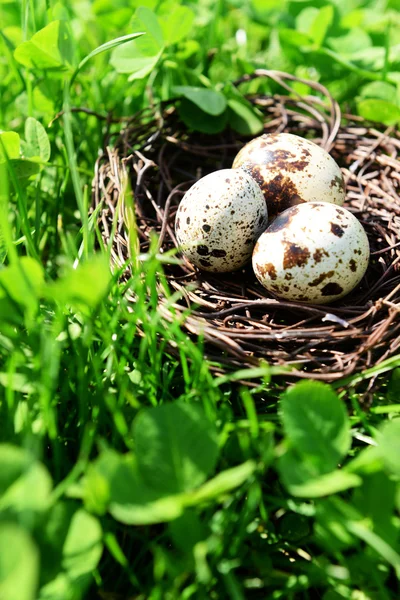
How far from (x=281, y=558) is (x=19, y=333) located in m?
0.80

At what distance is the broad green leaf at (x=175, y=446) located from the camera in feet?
3.44

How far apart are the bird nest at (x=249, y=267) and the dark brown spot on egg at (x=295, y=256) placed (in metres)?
0.11

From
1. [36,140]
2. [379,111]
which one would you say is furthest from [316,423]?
[379,111]

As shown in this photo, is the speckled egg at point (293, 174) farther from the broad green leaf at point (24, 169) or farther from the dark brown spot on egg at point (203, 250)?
the broad green leaf at point (24, 169)

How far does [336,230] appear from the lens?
61.3 inches

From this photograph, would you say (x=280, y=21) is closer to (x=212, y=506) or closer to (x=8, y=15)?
(x=8, y=15)

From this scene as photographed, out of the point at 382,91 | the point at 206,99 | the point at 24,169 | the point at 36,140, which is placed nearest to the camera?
the point at 24,169

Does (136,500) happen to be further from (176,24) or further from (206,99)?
(176,24)

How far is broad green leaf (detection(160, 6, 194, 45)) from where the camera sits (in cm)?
210

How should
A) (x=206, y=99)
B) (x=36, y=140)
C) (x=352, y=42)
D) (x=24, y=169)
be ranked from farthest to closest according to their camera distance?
(x=352, y=42) < (x=206, y=99) < (x=36, y=140) < (x=24, y=169)

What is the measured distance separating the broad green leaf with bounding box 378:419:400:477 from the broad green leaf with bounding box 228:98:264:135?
140 centimetres

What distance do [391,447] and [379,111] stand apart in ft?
5.22

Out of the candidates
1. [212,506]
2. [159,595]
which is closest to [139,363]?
[212,506]

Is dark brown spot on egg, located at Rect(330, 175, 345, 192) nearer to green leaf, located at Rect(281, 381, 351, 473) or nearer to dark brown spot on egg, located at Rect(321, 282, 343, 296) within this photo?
dark brown spot on egg, located at Rect(321, 282, 343, 296)
